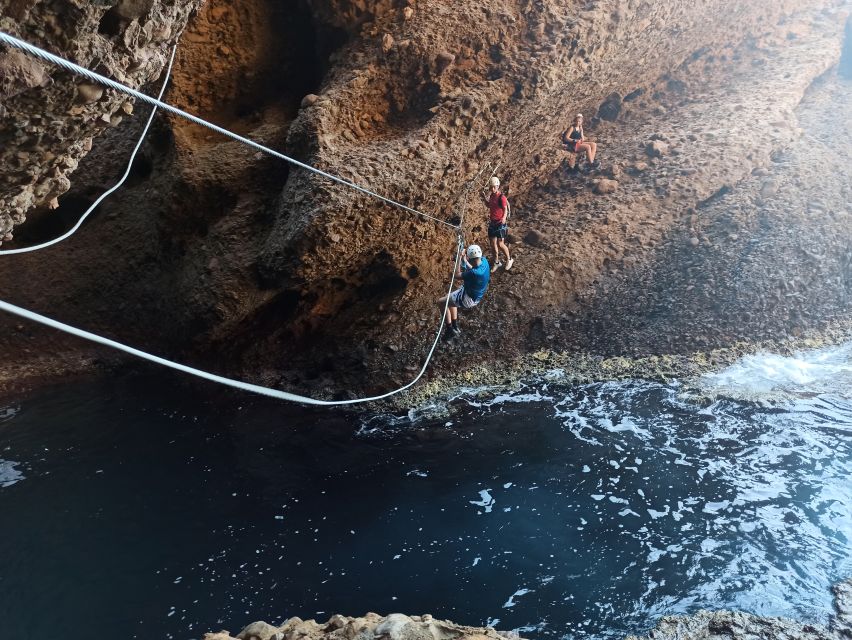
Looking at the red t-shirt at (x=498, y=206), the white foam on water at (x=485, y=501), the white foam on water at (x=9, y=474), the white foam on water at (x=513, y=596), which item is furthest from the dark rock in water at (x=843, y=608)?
the white foam on water at (x=9, y=474)

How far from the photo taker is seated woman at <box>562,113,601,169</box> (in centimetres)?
982

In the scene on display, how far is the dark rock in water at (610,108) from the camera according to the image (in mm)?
11039

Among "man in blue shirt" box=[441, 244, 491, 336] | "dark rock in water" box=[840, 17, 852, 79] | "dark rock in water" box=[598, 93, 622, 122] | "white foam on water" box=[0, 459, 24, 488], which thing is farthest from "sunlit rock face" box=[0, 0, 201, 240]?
"dark rock in water" box=[840, 17, 852, 79]

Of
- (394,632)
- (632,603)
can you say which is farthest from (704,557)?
(394,632)

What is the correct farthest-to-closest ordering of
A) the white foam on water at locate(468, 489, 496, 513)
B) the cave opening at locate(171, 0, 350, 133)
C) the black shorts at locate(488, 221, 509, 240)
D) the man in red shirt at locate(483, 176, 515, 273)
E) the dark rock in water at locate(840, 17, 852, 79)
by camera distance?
the dark rock in water at locate(840, 17, 852, 79) → the black shorts at locate(488, 221, 509, 240) → the man in red shirt at locate(483, 176, 515, 273) → the cave opening at locate(171, 0, 350, 133) → the white foam on water at locate(468, 489, 496, 513)

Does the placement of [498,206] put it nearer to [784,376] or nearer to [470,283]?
[470,283]

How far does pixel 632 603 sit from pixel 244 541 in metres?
3.56

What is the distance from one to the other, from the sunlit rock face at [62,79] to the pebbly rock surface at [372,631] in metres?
3.55

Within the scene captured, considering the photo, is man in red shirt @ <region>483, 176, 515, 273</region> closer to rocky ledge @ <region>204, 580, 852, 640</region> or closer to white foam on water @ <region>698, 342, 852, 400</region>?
white foam on water @ <region>698, 342, 852, 400</region>

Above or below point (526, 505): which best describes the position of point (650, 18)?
above

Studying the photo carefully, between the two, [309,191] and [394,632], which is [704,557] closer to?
[394,632]

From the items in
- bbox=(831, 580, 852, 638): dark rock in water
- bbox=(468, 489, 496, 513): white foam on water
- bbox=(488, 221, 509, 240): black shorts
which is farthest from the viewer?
bbox=(488, 221, 509, 240): black shorts

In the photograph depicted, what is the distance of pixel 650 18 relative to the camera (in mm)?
9641

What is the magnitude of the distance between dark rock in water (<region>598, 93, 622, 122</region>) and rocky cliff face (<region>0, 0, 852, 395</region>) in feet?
2.92
